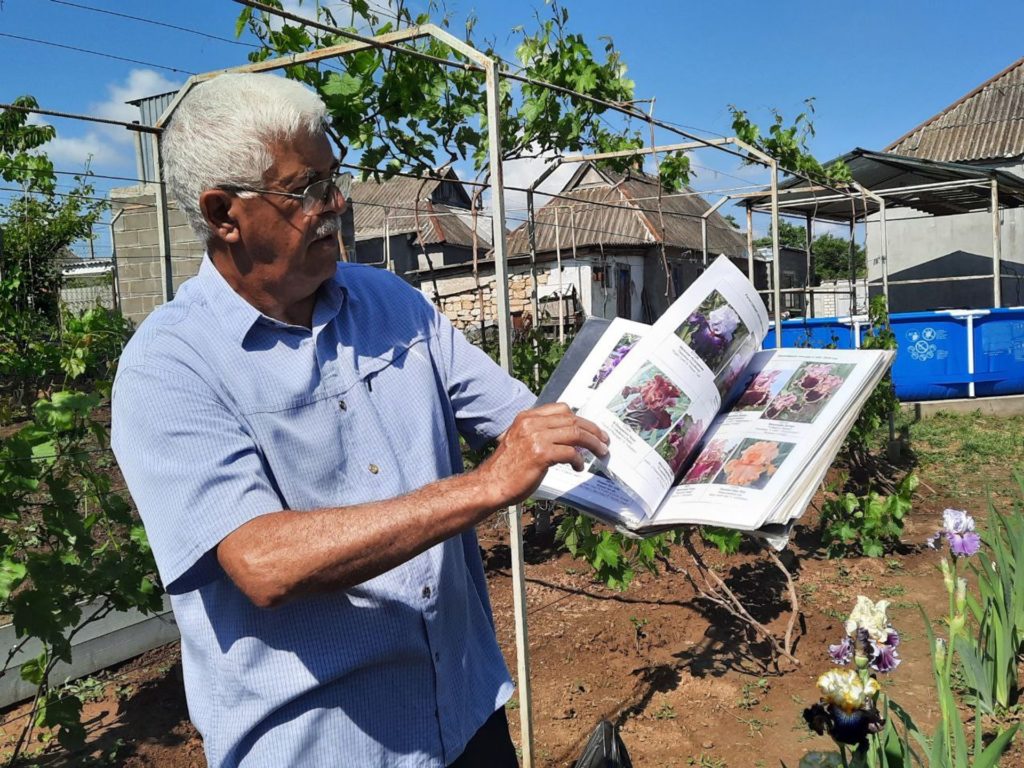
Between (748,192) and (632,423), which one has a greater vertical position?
(748,192)

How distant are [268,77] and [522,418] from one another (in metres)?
0.58

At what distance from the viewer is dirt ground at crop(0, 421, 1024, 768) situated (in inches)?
109

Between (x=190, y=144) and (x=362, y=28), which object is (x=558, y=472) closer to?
(x=190, y=144)

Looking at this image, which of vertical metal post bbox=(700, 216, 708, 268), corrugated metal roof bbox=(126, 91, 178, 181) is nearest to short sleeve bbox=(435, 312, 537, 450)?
corrugated metal roof bbox=(126, 91, 178, 181)

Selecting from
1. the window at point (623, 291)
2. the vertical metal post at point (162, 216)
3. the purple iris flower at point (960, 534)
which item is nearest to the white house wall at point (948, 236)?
the window at point (623, 291)

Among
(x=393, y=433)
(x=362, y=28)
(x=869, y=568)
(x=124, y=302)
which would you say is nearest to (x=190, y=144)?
(x=393, y=433)

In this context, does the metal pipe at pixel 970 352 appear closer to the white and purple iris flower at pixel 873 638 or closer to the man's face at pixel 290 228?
the white and purple iris flower at pixel 873 638

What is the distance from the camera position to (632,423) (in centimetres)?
127

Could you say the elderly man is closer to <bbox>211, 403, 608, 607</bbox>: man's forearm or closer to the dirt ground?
<bbox>211, 403, 608, 607</bbox>: man's forearm

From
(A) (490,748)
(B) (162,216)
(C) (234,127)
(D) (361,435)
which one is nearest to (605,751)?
(A) (490,748)

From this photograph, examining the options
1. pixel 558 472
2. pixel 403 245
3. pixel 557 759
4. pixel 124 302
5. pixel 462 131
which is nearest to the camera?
pixel 558 472

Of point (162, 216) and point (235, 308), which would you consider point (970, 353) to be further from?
point (235, 308)

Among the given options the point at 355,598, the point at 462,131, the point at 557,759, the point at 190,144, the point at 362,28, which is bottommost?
the point at 557,759

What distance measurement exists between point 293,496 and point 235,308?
272mm
